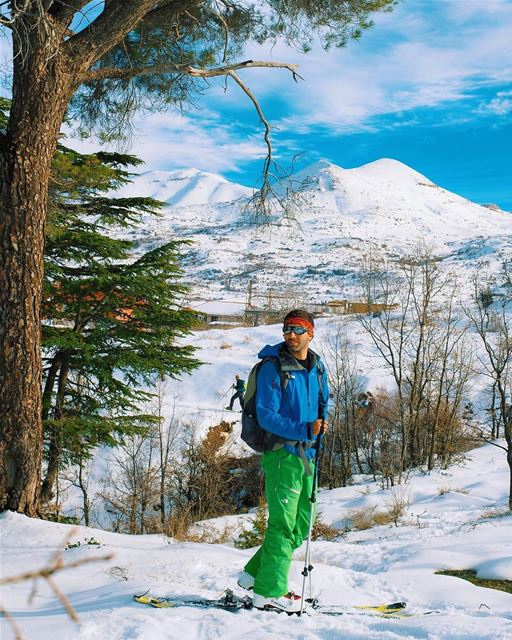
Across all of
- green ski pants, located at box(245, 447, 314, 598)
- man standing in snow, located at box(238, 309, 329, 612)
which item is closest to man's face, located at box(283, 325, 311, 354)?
man standing in snow, located at box(238, 309, 329, 612)

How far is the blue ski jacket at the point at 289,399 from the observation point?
367 centimetres

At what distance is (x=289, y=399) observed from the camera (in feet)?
12.4

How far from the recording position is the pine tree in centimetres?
1009

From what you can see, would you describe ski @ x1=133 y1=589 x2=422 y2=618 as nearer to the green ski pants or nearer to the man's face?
the green ski pants

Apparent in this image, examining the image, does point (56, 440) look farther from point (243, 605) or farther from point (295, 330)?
point (295, 330)

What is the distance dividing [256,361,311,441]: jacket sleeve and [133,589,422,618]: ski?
1124mm

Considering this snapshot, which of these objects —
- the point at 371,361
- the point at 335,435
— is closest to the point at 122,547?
the point at 335,435

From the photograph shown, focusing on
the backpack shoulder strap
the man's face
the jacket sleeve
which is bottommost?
the jacket sleeve

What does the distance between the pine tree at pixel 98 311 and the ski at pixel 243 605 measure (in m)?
6.73

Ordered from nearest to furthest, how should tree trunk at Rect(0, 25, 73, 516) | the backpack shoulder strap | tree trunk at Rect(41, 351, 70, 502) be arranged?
the backpack shoulder strap, tree trunk at Rect(0, 25, 73, 516), tree trunk at Rect(41, 351, 70, 502)

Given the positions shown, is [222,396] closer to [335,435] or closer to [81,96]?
[335,435]

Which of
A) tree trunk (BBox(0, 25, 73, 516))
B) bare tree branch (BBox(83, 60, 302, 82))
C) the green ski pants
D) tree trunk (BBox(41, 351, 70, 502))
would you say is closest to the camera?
the green ski pants

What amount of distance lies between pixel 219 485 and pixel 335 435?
926 centimetres

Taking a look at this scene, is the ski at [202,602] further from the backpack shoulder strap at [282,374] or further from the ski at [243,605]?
the backpack shoulder strap at [282,374]
